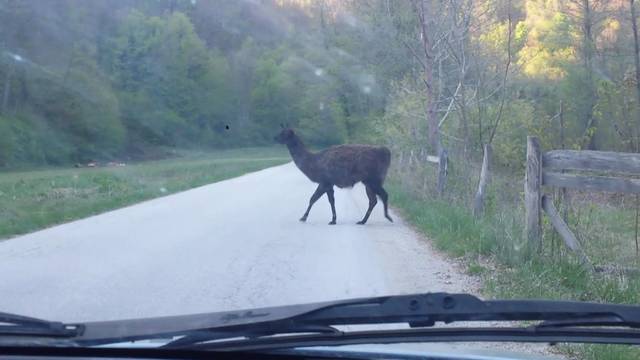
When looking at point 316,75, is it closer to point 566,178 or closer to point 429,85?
point 429,85

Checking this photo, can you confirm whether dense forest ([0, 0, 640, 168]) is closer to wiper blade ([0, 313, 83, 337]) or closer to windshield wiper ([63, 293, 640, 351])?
windshield wiper ([63, 293, 640, 351])

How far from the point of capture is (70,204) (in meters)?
20.6

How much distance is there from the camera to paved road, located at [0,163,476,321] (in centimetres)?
843

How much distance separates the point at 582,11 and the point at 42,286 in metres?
14.4

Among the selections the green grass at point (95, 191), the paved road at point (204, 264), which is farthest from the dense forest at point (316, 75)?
the paved road at point (204, 264)

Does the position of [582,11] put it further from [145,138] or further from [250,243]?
[145,138]

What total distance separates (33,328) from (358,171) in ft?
42.9

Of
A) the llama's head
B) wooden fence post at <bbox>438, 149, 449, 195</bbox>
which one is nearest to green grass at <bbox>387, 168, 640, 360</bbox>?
the llama's head

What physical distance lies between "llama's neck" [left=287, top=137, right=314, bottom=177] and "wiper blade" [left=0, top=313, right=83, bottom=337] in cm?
1327

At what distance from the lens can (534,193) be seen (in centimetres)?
1036

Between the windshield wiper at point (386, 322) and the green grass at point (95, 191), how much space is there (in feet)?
36.7

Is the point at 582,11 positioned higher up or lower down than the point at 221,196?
higher up

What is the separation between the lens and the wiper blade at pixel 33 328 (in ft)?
12.6

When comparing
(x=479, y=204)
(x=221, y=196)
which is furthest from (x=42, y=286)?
(x=221, y=196)
